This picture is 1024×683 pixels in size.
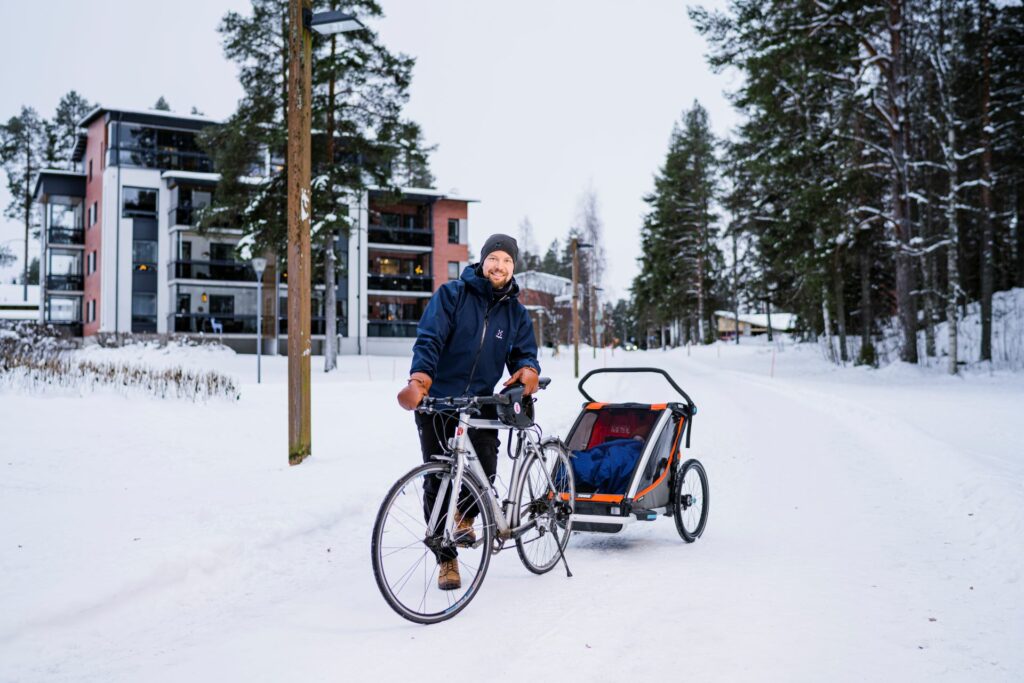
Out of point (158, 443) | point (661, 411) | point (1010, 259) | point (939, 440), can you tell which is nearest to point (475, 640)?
point (661, 411)

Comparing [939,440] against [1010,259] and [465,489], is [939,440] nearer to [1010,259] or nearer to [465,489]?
[465,489]

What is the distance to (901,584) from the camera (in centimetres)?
462

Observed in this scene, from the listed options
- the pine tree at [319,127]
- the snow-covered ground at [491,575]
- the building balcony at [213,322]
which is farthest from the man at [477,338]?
the building balcony at [213,322]

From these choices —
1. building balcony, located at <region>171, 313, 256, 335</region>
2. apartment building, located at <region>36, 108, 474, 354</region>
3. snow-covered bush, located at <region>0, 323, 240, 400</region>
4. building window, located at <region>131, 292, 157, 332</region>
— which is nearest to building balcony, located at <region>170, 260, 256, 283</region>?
apartment building, located at <region>36, 108, 474, 354</region>

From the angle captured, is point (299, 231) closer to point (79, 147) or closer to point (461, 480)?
point (461, 480)

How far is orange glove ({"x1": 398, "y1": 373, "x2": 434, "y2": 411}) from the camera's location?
3.84 meters

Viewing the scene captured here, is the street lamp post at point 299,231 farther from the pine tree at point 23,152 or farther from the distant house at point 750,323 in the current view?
the distant house at point 750,323

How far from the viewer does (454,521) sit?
4191mm

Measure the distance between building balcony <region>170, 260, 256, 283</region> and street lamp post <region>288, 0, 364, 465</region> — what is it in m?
34.7

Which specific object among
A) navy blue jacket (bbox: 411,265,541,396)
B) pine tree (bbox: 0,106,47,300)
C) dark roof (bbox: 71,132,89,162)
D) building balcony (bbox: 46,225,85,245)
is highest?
pine tree (bbox: 0,106,47,300)

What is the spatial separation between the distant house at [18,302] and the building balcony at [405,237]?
34.9 m

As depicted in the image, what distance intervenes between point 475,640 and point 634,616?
2.94ft

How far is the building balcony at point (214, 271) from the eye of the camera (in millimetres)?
40906

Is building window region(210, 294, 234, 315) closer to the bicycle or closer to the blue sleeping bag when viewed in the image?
the blue sleeping bag
